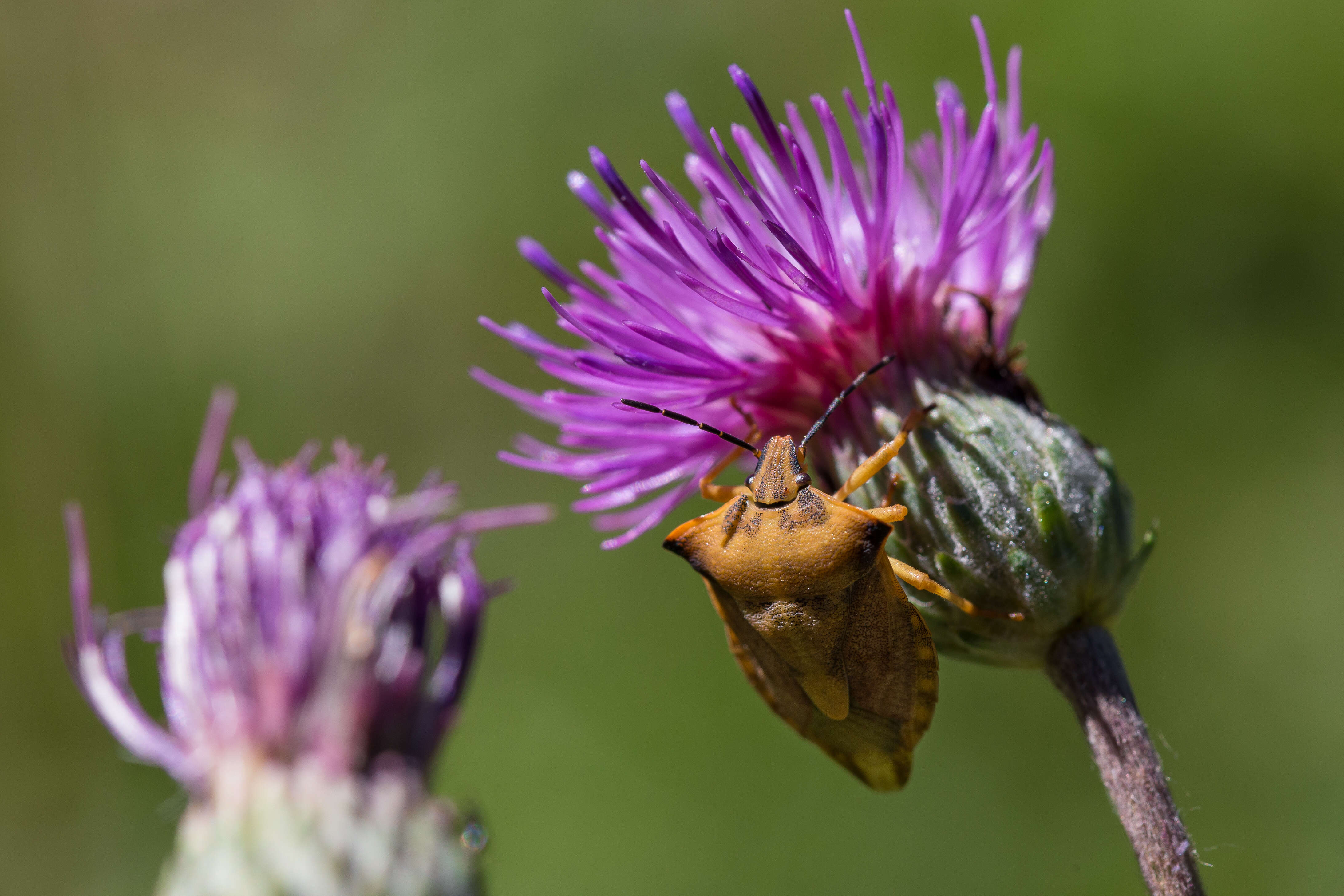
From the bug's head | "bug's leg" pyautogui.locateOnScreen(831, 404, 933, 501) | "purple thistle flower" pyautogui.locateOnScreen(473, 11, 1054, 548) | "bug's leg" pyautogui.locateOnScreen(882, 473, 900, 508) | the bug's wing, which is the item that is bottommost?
the bug's wing

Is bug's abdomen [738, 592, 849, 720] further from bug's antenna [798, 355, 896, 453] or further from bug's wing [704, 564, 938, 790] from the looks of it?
bug's antenna [798, 355, 896, 453]

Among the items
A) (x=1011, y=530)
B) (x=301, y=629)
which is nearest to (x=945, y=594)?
(x=1011, y=530)

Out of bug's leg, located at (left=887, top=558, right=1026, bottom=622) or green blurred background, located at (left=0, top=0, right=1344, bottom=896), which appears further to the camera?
green blurred background, located at (left=0, top=0, right=1344, bottom=896)

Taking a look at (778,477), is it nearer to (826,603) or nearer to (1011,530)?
(826,603)

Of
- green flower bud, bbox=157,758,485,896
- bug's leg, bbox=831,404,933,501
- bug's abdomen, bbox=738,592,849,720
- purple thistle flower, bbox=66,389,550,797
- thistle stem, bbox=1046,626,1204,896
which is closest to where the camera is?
green flower bud, bbox=157,758,485,896

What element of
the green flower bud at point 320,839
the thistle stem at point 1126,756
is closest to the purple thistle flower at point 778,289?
the thistle stem at point 1126,756

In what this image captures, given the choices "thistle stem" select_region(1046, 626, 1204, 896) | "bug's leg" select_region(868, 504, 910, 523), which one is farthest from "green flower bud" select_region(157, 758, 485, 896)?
"thistle stem" select_region(1046, 626, 1204, 896)

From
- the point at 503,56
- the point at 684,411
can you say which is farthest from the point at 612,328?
the point at 503,56
